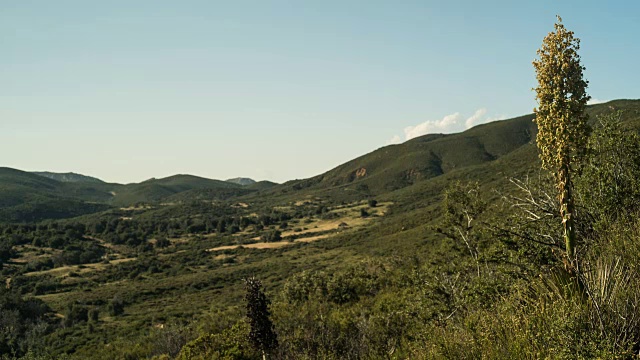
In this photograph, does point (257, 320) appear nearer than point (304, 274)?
Yes

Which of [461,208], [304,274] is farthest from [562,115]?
[304,274]

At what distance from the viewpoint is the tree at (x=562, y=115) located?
7.07 m

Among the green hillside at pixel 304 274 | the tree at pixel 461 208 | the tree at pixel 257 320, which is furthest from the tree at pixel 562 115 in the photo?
the tree at pixel 461 208

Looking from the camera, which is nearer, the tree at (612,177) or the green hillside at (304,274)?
the tree at (612,177)

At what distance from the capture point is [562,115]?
724cm

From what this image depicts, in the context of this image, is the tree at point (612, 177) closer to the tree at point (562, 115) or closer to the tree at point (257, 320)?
the tree at point (562, 115)

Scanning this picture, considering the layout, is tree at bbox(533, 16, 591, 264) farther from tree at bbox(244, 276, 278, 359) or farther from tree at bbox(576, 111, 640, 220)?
tree at bbox(244, 276, 278, 359)

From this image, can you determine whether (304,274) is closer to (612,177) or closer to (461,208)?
(461,208)

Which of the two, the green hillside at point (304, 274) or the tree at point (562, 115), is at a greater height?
the tree at point (562, 115)

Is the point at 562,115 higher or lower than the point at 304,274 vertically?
higher

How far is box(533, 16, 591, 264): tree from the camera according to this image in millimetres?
7074

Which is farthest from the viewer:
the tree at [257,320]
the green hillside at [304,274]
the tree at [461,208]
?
the tree at [461,208]

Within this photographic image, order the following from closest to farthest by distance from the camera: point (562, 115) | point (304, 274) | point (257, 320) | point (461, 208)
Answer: point (562, 115), point (257, 320), point (461, 208), point (304, 274)

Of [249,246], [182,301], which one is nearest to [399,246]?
[182,301]
